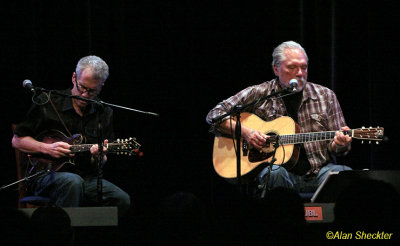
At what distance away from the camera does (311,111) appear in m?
4.46

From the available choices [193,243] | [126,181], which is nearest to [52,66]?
[126,181]

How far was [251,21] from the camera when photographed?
5.34 m

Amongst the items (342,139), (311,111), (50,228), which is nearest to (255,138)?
(311,111)

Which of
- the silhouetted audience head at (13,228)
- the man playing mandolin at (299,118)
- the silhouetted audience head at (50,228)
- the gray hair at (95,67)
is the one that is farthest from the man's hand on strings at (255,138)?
the silhouetted audience head at (13,228)

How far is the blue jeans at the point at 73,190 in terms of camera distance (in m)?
4.12

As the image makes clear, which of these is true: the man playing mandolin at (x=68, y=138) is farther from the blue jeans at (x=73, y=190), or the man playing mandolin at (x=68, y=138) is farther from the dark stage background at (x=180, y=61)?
the dark stage background at (x=180, y=61)

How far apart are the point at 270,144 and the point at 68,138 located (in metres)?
1.68

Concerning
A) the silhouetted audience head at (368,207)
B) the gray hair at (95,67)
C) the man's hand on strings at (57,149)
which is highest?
the gray hair at (95,67)

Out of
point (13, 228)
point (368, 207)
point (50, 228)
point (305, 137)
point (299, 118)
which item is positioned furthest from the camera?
point (299, 118)

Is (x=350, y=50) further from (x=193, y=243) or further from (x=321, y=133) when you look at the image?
(x=193, y=243)

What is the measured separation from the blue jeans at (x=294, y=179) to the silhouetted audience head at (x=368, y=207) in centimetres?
202

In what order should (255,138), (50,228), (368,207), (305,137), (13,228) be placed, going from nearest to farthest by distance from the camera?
(368,207)
(13,228)
(50,228)
(305,137)
(255,138)

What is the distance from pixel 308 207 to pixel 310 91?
5.03 feet

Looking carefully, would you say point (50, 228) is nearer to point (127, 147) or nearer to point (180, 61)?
point (127, 147)
